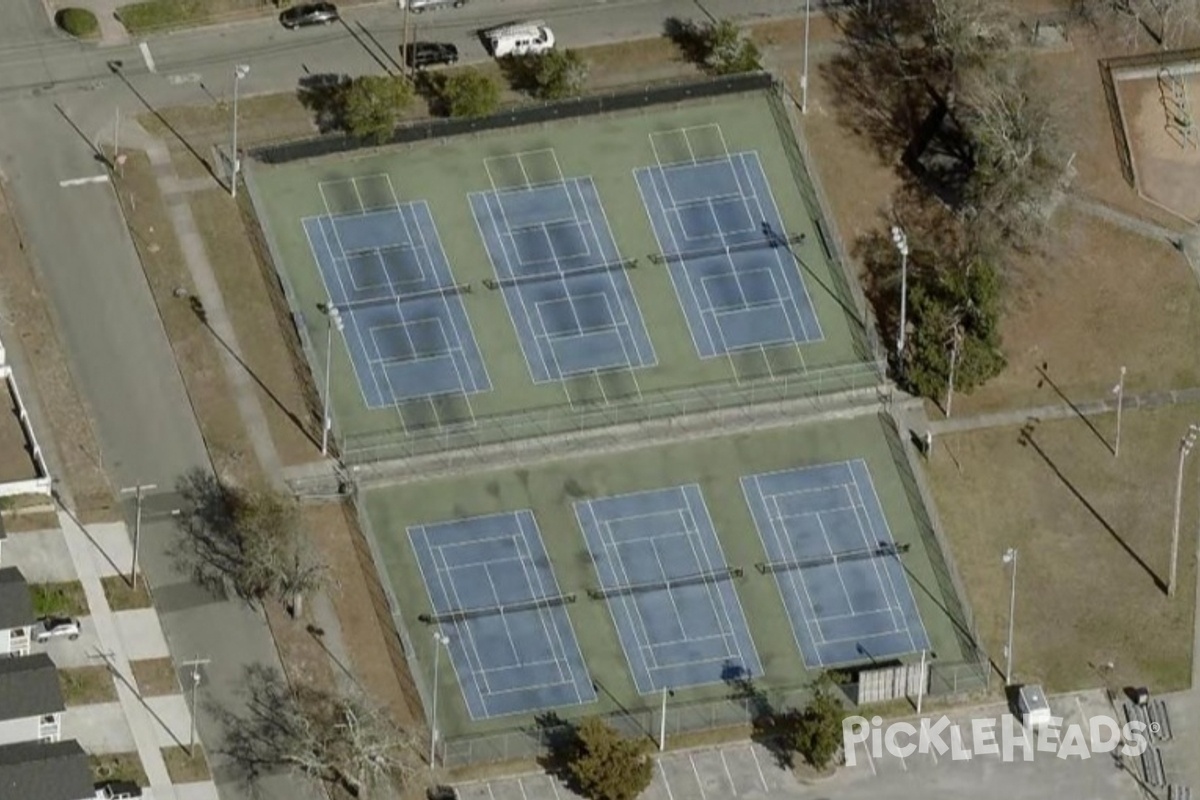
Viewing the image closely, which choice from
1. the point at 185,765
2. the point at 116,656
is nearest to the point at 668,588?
the point at 185,765

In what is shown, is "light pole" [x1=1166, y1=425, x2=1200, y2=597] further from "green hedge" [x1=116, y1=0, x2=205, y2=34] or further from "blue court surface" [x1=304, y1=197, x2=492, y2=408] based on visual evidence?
"green hedge" [x1=116, y1=0, x2=205, y2=34]

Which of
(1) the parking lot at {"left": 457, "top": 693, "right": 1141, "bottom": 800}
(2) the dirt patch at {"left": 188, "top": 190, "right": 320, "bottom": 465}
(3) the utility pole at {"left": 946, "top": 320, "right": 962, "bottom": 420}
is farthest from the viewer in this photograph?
(3) the utility pole at {"left": 946, "top": 320, "right": 962, "bottom": 420}

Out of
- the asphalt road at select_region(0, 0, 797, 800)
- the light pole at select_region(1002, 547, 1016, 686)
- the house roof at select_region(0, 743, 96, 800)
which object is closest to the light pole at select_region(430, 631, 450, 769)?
the asphalt road at select_region(0, 0, 797, 800)

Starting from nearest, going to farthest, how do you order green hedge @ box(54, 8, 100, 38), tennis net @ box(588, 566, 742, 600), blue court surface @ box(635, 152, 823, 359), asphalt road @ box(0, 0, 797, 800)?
asphalt road @ box(0, 0, 797, 800) → tennis net @ box(588, 566, 742, 600) → blue court surface @ box(635, 152, 823, 359) → green hedge @ box(54, 8, 100, 38)

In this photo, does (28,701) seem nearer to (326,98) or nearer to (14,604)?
(14,604)

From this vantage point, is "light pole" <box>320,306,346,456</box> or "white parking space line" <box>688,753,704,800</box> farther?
"light pole" <box>320,306,346,456</box>

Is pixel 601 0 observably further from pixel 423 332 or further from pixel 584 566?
pixel 584 566

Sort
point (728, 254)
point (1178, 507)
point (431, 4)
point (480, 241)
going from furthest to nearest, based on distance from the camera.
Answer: point (431, 4) < point (728, 254) < point (480, 241) < point (1178, 507)
